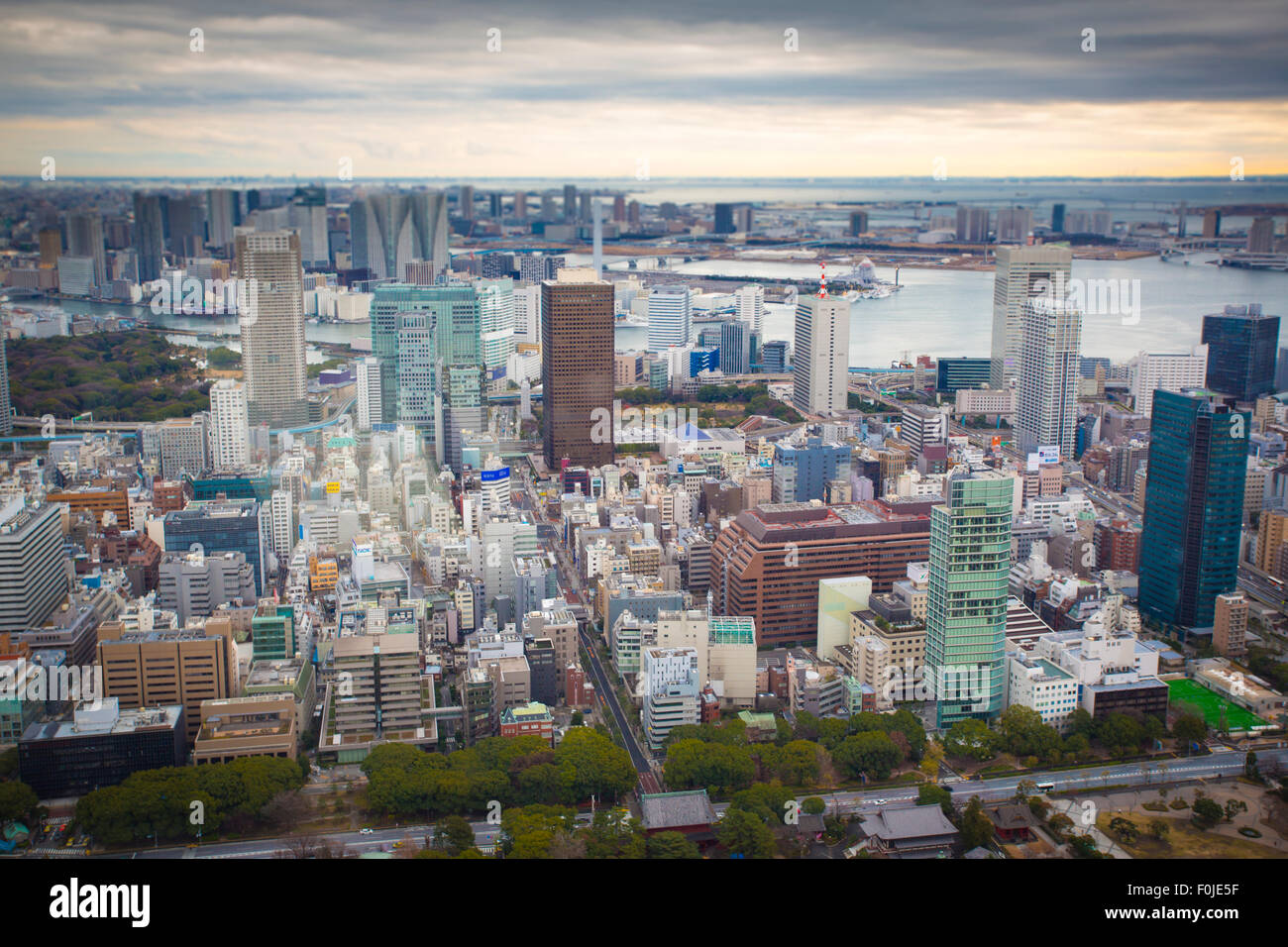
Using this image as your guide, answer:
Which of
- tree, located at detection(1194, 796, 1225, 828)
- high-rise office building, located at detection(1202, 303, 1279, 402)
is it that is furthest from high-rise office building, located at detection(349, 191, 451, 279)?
tree, located at detection(1194, 796, 1225, 828)

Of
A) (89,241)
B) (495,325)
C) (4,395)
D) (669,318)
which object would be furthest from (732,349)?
(4,395)

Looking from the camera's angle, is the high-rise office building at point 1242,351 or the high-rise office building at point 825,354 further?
the high-rise office building at point 825,354

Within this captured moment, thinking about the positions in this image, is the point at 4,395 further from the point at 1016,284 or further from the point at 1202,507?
the point at 1016,284

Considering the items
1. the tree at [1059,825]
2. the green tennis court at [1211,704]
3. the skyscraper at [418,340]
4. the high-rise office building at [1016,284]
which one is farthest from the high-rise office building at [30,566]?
the high-rise office building at [1016,284]

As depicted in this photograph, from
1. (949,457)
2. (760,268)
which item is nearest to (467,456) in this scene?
(949,457)

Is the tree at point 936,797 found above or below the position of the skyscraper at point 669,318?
below

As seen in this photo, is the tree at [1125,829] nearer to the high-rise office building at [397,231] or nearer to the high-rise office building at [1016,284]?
the high-rise office building at [1016,284]
